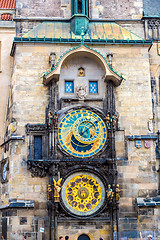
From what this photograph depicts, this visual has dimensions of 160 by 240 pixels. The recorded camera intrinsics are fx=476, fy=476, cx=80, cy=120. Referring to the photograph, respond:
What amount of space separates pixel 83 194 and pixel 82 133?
2.34 metres

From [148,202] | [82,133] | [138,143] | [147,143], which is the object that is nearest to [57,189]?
[82,133]

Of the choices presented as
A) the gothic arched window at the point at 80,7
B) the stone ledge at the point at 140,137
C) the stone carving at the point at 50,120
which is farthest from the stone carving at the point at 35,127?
the gothic arched window at the point at 80,7

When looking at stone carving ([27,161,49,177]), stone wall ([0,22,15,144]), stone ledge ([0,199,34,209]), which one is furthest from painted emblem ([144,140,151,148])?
stone wall ([0,22,15,144])

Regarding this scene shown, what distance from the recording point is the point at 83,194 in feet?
59.0

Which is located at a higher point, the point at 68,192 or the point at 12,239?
the point at 68,192

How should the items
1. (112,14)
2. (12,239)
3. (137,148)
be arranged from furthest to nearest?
1. (112,14)
2. (137,148)
3. (12,239)

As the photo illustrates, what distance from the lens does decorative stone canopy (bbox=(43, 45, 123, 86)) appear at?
61.0 feet

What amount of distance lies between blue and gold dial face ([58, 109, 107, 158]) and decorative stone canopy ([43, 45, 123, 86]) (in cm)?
160

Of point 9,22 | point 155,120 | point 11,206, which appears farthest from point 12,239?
point 9,22

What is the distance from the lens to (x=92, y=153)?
1838 cm

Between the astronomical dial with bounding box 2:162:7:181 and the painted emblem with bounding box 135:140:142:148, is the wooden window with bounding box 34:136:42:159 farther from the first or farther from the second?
the painted emblem with bounding box 135:140:142:148

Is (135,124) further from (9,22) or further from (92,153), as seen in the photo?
(9,22)

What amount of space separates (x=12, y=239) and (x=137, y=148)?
5.86 metres

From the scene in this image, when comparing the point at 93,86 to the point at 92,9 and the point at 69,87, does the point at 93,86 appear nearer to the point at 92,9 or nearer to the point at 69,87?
the point at 69,87
